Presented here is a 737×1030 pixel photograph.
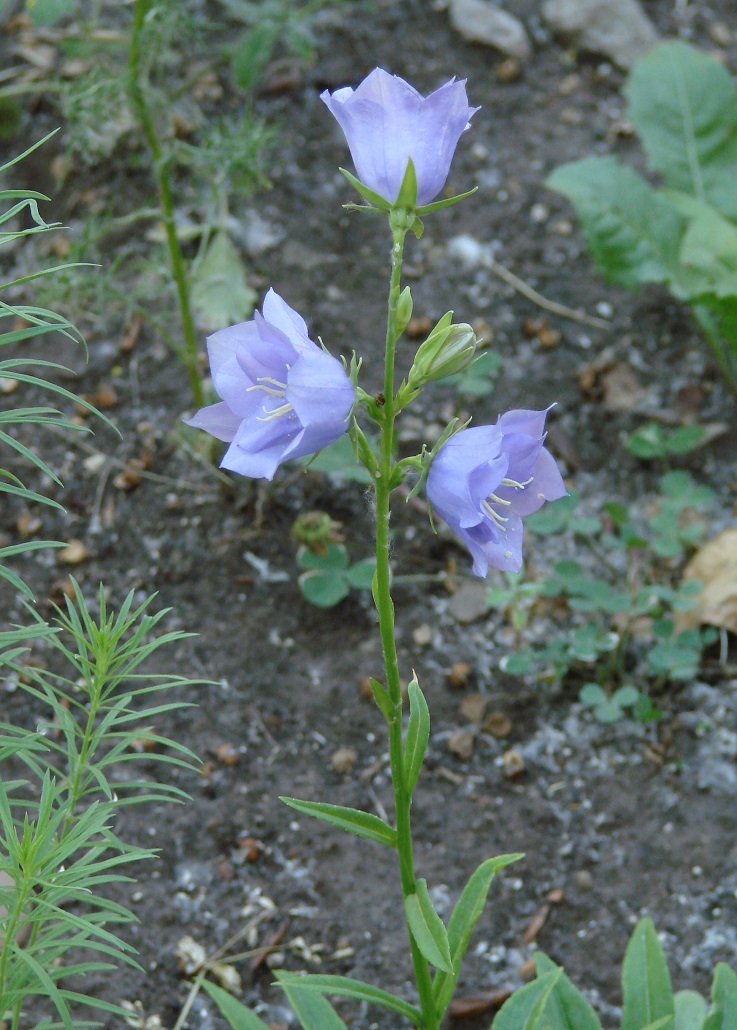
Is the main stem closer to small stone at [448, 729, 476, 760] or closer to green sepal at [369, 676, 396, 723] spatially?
green sepal at [369, 676, 396, 723]

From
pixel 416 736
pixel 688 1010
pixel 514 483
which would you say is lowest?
pixel 688 1010

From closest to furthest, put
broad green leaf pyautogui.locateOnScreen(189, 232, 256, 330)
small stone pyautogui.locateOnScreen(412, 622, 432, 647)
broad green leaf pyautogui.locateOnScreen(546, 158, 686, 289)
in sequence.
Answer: small stone pyautogui.locateOnScreen(412, 622, 432, 647) → broad green leaf pyautogui.locateOnScreen(189, 232, 256, 330) → broad green leaf pyautogui.locateOnScreen(546, 158, 686, 289)

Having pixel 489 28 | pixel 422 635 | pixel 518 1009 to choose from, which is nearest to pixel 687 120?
pixel 489 28

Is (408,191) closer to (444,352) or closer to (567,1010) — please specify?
(444,352)

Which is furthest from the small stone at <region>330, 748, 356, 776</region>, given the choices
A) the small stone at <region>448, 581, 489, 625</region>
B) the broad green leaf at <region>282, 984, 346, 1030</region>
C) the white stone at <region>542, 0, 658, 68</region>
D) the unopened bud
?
the white stone at <region>542, 0, 658, 68</region>

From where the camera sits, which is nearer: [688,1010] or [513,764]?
[688,1010]

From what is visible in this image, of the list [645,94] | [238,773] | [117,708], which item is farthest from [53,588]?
[645,94]

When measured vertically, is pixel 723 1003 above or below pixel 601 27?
below

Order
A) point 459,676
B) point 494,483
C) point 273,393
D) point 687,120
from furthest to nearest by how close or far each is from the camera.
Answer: point 687,120, point 459,676, point 273,393, point 494,483
